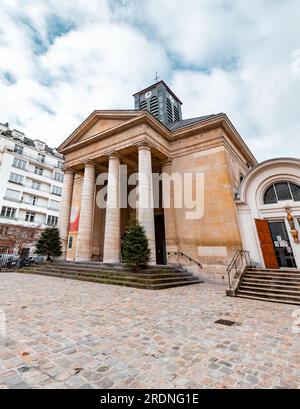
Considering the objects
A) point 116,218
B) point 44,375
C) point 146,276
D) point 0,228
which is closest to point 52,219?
point 0,228

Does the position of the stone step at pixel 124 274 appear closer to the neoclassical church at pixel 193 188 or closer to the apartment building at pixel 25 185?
the neoclassical church at pixel 193 188

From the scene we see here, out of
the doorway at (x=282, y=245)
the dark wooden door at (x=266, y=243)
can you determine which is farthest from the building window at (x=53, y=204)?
the doorway at (x=282, y=245)

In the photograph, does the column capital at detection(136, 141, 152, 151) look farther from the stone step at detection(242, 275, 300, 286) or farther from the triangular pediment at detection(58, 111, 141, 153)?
the stone step at detection(242, 275, 300, 286)

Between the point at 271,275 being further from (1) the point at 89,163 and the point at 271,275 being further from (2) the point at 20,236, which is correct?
(2) the point at 20,236

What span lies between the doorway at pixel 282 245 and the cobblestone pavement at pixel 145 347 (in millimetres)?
5519

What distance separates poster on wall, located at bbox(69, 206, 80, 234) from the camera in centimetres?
1586

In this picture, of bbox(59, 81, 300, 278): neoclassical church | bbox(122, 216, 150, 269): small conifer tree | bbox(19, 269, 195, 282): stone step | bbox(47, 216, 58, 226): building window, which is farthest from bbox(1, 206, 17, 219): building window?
bbox(122, 216, 150, 269): small conifer tree

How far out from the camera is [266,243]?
33.6ft

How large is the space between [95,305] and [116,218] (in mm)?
7689

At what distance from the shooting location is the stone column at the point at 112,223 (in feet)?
40.9

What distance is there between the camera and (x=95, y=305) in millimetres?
5664

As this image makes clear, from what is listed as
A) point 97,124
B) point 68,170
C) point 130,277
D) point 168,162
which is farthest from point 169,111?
point 130,277

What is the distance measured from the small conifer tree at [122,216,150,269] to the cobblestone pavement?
14.9ft

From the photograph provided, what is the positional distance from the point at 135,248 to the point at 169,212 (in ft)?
15.0
